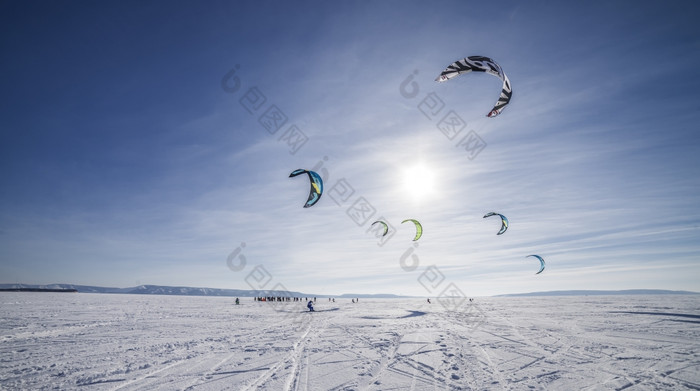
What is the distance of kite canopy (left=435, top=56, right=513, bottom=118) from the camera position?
1123 cm

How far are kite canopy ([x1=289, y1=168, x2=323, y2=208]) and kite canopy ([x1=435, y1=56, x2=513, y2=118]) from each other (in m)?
8.23

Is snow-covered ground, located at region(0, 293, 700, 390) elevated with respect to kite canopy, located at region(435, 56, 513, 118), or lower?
lower

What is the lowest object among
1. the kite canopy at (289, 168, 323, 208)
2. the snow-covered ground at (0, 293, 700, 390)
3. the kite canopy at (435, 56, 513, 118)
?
the snow-covered ground at (0, 293, 700, 390)

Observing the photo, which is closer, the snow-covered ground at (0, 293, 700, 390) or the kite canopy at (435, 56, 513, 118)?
the snow-covered ground at (0, 293, 700, 390)

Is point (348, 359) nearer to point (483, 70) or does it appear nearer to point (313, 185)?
point (313, 185)

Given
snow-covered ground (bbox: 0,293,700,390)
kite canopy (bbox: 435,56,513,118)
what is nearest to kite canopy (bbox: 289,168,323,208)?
snow-covered ground (bbox: 0,293,700,390)

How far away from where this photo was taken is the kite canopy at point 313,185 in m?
15.5

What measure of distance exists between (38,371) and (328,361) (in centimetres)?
690

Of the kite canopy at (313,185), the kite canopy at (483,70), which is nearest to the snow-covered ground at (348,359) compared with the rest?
the kite canopy at (313,185)

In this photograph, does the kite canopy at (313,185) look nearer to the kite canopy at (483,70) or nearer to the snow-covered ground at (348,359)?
the snow-covered ground at (348,359)

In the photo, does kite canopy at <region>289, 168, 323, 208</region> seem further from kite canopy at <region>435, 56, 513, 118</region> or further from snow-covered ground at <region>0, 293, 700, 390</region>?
kite canopy at <region>435, 56, 513, 118</region>

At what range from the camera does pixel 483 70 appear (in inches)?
479

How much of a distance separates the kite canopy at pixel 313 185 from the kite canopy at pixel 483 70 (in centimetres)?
823

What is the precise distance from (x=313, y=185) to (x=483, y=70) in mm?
9999
